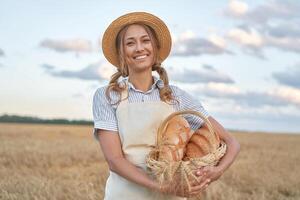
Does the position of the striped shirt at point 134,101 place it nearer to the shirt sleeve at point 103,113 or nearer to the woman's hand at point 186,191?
the shirt sleeve at point 103,113

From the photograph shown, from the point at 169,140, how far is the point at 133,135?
24cm

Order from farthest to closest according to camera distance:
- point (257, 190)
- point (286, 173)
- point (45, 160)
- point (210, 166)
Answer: point (45, 160)
point (286, 173)
point (257, 190)
point (210, 166)

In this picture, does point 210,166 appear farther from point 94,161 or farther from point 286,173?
point 94,161

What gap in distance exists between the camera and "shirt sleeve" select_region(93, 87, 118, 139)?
10.5 ft

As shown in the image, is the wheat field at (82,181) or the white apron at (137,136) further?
the wheat field at (82,181)

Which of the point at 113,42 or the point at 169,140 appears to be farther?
the point at 113,42

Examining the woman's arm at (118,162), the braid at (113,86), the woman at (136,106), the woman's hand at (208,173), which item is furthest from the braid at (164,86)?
the woman's hand at (208,173)

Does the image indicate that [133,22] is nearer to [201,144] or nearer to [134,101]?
[134,101]

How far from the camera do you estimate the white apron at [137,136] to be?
10.5 feet

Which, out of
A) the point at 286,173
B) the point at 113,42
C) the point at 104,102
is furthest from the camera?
the point at 286,173

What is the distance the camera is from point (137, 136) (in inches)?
126

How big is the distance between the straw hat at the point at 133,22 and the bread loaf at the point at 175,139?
0.54 metres

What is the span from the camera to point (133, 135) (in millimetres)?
3189

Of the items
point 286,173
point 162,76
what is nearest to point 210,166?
point 162,76
